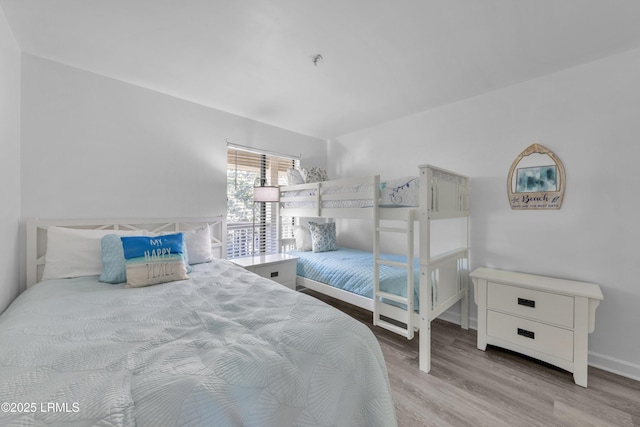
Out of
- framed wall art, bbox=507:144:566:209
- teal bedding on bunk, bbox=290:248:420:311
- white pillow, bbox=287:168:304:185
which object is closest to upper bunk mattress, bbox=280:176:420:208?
teal bedding on bunk, bbox=290:248:420:311

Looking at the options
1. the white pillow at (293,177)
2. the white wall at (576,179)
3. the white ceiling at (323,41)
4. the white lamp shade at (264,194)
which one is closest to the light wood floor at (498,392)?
the white wall at (576,179)

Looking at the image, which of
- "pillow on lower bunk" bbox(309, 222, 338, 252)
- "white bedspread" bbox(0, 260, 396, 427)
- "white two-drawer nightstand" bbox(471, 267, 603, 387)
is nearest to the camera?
"white bedspread" bbox(0, 260, 396, 427)

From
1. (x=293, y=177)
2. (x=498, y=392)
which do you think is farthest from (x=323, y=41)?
(x=498, y=392)

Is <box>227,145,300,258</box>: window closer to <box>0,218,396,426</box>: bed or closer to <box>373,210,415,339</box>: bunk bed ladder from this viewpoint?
<box>373,210,415,339</box>: bunk bed ladder

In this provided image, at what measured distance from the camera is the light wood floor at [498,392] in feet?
4.92

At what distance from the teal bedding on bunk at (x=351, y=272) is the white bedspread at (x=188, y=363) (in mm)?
1086

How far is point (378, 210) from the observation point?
2375mm

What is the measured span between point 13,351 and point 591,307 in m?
3.17

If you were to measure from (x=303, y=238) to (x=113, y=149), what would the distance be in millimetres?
2307

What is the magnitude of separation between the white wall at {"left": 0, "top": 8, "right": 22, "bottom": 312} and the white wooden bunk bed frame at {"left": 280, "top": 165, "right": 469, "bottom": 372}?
2.32 m

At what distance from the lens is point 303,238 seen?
11.8 ft

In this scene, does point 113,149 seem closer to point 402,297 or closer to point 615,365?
point 402,297

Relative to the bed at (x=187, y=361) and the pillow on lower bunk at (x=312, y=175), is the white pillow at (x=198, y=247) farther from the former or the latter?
the pillow on lower bunk at (x=312, y=175)

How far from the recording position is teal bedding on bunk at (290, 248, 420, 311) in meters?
2.21
